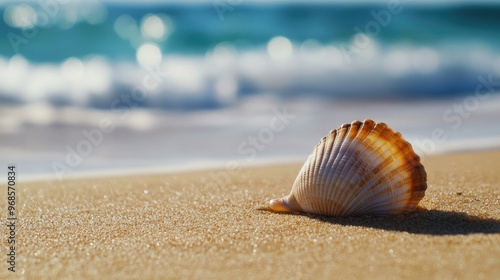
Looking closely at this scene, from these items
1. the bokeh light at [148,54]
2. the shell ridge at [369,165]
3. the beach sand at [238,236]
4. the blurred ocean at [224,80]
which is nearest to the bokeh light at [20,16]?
the blurred ocean at [224,80]

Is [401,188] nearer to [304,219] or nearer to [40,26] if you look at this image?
[304,219]

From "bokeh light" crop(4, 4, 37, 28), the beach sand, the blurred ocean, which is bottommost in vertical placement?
the beach sand

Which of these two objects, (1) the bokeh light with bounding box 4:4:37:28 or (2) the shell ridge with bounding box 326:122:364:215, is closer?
(2) the shell ridge with bounding box 326:122:364:215

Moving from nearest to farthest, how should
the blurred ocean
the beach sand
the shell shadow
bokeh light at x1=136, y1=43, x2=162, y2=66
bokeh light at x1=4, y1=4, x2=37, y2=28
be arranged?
the beach sand < the shell shadow < the blurred ocean < bokeh light at x1=136, y1=43, x2=162, y2=66 < bokeh light at x1=4, y1=4, x2=37, y2=28

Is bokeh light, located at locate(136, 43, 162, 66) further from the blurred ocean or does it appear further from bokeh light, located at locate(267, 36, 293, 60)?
bokeh light, located at locate(267, 36, 293, 60)

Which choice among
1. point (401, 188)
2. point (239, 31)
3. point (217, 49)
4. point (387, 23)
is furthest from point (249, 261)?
point (387, 23)

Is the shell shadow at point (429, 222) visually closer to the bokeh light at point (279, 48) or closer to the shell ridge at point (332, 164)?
the shell ridge at point (332, 164)

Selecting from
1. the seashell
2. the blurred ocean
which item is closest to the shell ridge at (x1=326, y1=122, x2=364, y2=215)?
the seashell

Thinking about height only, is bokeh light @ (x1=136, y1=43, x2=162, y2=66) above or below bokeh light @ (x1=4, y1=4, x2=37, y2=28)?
below
